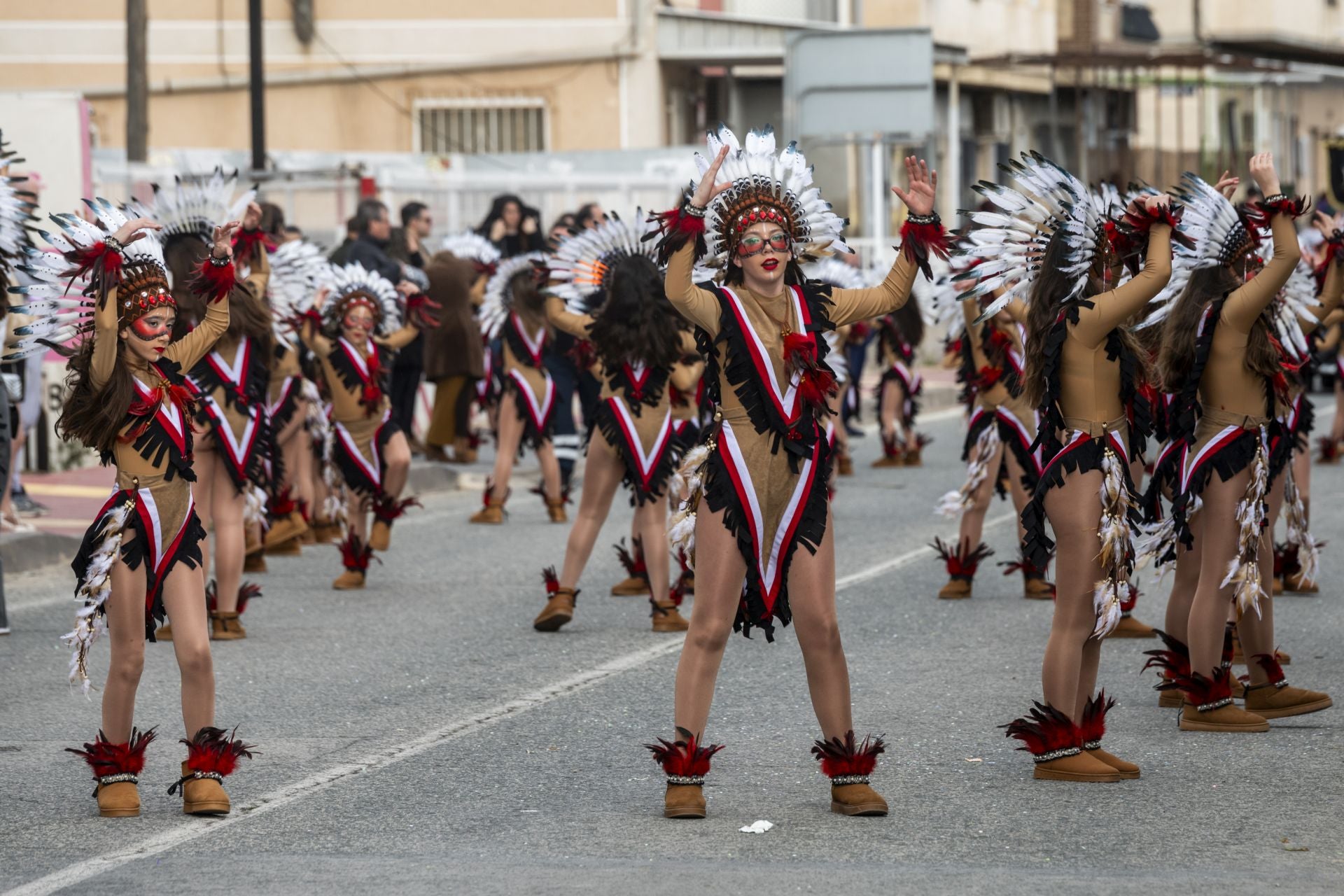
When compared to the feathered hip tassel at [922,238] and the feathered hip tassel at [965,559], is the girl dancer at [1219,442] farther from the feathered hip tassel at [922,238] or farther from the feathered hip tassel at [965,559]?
the feathered hip tassel at [965,559]

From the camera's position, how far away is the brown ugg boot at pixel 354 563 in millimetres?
12078

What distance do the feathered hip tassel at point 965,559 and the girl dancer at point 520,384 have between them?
151 inches

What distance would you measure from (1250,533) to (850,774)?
2.11m

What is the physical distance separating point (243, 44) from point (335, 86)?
4.78 ft

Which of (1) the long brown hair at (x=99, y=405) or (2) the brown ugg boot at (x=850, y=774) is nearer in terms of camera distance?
(2) the brown ugg boot at (x=850, y=774)

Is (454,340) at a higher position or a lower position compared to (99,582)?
higher

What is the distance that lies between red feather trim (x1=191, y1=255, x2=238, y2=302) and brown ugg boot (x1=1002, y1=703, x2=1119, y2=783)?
9.61 ft

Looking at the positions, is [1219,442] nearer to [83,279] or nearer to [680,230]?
[680,230]

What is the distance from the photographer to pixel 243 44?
32.4m

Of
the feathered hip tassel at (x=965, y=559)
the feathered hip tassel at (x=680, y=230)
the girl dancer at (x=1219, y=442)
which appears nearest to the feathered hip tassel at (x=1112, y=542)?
the girl dancer at (x=1219, y=442)

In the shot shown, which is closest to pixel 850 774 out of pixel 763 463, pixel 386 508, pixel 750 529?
pixel 750 529

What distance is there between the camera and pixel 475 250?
18.5 m

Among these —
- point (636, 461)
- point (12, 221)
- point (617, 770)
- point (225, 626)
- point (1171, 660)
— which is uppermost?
point (12, 221)

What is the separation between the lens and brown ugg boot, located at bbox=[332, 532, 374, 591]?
39.6ft
